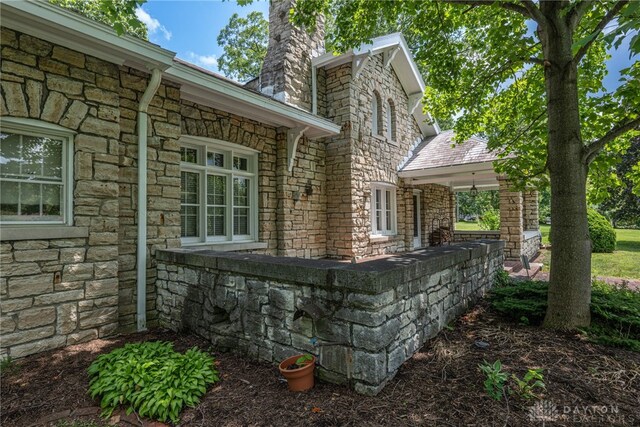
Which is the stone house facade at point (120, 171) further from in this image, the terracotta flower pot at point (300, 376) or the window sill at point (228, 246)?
the terracotta flower pot at point (300, 376)

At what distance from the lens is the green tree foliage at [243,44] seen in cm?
1664

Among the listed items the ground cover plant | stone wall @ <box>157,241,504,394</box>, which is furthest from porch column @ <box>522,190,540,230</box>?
the ground cover plant

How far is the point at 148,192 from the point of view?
13.9 ft

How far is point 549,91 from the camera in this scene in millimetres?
3809

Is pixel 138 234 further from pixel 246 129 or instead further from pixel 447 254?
pixel 447 254

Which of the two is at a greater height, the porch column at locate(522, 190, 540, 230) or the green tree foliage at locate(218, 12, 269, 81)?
the green tree foliage at locate(218, 12, 269, 81)

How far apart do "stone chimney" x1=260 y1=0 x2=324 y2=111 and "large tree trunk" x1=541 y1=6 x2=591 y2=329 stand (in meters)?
5.08

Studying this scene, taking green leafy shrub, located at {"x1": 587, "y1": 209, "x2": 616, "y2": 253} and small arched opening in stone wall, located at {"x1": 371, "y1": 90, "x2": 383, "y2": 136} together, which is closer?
small arched opening in stone wall, located at {"x1": 371, "y1": 90, "x2": 383, "y2": 136}

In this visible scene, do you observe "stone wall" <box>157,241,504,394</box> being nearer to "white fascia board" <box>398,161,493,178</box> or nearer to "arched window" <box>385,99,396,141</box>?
"white fascia board" <box>398,161,493,178</box>

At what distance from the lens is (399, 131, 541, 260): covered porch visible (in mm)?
8750

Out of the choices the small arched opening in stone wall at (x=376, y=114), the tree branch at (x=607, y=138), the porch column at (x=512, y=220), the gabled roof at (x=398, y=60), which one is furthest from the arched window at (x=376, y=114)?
the tree branch at (x=607, y=138)

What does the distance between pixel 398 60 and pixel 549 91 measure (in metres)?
6.61

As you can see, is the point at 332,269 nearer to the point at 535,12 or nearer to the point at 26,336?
the point at 26,336

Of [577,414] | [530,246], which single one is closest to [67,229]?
[577,414]
